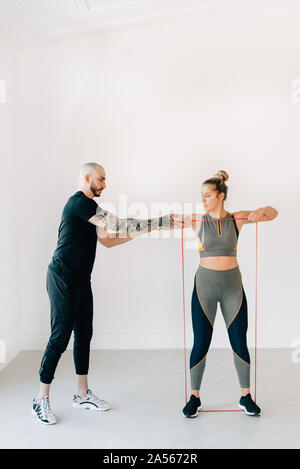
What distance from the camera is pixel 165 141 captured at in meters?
3.86

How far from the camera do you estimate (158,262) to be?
3.94 metres

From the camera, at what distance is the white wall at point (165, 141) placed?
12.5ft

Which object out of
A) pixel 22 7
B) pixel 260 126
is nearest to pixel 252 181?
pixel 260 126

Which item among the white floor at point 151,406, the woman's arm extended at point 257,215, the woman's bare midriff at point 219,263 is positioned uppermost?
the woman's arm extended at point 257,215

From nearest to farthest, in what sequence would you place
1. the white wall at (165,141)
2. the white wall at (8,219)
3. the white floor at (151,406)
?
the white floor at (151,406) → the white wall at (8,219) → the white wall at (165,141)

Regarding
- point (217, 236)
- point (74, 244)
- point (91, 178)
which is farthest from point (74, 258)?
point (217, 236)

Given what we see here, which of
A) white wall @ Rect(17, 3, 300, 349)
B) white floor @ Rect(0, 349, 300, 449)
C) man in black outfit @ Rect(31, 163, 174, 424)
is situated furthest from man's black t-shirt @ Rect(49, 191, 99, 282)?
white wall @ Rect(17, 3, 300, 349)

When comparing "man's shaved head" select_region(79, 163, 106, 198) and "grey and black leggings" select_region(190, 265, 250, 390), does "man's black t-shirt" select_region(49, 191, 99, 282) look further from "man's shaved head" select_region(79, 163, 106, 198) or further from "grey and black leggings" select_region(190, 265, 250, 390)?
"grey and black leggings" select_region(190, 265, 250, 390)

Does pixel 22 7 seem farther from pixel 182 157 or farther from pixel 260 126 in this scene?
pixel 260 126

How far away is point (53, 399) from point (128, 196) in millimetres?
1756

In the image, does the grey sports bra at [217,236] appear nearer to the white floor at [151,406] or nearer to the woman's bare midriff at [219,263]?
the woman's bare midriff at [219,263]

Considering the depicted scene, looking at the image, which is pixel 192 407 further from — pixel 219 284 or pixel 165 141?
pixel 165 141

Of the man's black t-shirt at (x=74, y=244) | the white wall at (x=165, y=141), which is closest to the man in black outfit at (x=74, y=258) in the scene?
the man's black t-shirt at (x=74, y=244)

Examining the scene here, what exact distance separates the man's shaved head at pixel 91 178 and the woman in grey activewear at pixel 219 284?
0.56 meters
